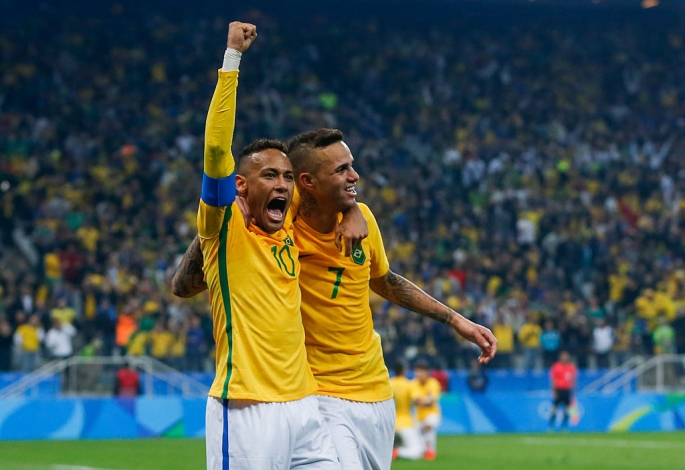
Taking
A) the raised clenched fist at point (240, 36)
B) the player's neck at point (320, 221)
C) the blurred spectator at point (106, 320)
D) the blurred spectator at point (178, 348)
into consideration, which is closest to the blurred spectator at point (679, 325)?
the blurred spectator at point (178, 348)

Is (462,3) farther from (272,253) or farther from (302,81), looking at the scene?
(272,253)

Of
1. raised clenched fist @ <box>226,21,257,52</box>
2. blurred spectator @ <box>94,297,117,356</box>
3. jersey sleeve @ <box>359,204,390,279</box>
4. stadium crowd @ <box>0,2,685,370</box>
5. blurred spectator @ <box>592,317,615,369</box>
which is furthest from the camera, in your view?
blurred spectator @ <box>592,317,615,369</box>

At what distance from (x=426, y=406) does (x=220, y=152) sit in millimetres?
13292

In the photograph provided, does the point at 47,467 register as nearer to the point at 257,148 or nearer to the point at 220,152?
the point at 257,148

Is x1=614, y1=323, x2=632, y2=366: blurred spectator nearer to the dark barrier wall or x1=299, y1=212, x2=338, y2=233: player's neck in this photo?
the dark barrier wall

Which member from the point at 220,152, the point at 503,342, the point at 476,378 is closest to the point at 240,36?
the point at 220,152

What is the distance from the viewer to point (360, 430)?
19.5ft

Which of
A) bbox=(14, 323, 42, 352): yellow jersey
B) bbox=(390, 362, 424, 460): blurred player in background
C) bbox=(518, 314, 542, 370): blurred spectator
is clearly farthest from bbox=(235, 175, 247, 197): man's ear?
bbox=(518, 314, 542, 370): blurred spectator

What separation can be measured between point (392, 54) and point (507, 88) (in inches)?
132

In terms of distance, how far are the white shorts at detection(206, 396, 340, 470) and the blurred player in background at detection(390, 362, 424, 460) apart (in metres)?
11.8

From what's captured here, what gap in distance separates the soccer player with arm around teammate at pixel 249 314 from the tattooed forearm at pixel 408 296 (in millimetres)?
1186

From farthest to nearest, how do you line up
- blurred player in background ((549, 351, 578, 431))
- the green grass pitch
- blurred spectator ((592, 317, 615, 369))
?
blurred spectator ((592, 317, 615, 369)), blurred player in background ((549, 351, 578, 431)), the green grass pitch

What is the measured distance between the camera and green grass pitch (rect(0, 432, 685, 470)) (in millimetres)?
15414

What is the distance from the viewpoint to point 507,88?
33500 millimetres
